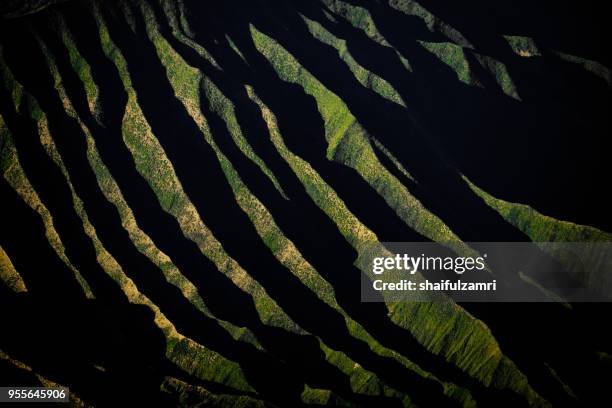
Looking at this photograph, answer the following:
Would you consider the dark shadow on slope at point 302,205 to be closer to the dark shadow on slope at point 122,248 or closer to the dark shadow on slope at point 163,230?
the dark shadow on slope at point 163,230

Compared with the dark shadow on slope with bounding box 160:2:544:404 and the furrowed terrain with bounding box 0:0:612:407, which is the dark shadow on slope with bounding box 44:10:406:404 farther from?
the dark shadow on slope with bounding box 160:2:544:404

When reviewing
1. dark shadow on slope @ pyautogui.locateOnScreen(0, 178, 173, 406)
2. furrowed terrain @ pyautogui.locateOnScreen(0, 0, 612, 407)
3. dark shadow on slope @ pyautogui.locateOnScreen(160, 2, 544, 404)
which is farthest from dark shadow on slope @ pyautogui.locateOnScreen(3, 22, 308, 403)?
dark shadow on slope @ pyautogui.locateOnScreen(160, 2, 544, 404)

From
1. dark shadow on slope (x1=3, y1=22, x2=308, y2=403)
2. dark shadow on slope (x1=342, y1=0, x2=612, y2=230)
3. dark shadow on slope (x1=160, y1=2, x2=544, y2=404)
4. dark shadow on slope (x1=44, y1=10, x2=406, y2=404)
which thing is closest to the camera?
dark shadow on slope (x1=3, y1=22, x2=308, y2=403)

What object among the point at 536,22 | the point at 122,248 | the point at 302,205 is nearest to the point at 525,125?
the point at 536,22

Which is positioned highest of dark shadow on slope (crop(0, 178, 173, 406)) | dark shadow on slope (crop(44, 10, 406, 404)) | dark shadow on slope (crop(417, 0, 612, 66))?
dark shadow on slope (crop(417, 0, 612, 66))

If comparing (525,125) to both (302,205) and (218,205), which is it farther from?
(218,205)

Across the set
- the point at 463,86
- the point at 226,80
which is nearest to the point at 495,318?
the point at 463,86
